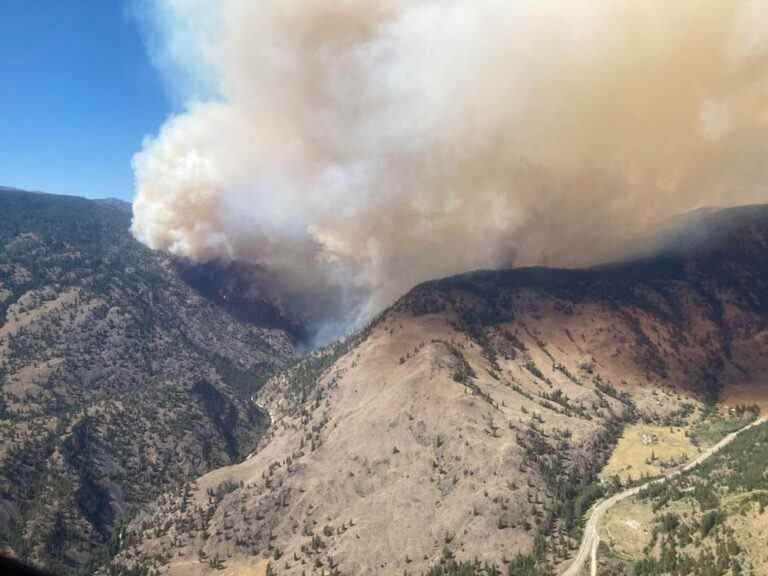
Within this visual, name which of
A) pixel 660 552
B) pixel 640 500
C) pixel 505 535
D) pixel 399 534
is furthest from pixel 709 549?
pixel 399 534

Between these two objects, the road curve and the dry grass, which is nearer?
the road curve

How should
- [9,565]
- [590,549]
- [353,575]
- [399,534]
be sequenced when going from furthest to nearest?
1. [399,534]
2. [353,575]
3. [590,549]
4. [9,565]

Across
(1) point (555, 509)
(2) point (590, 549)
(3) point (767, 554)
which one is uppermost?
(1) point (555, 509)

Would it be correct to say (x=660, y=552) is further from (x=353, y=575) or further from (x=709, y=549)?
(x=353, y=575)

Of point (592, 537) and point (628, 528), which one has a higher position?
point (592, 537)

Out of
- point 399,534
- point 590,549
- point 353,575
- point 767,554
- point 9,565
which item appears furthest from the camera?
point 399,534

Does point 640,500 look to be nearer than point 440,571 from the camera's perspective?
No

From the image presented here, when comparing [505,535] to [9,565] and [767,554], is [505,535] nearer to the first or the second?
[767,554]

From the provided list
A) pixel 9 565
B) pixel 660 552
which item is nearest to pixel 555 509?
pixel 660 552

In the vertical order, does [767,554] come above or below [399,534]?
below

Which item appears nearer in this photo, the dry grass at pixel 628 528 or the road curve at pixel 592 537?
the road curve at pixel 592 537

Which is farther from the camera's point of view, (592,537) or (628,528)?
(592,537)
